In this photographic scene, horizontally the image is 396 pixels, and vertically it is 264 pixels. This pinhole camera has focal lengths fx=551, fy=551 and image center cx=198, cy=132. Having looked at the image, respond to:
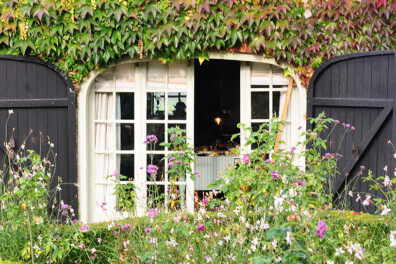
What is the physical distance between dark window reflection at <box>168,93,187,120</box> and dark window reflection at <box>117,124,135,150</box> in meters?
0.48

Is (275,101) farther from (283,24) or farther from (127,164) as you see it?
(127,164)

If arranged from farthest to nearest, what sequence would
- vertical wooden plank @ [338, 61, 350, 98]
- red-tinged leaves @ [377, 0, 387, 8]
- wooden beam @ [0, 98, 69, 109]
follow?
wooden beam @ [0, 98, 69, 109] → red-tinged leaves @ [377, 0, 387, 8] → vertical wooden plank @ [338, 61, 350, 98]

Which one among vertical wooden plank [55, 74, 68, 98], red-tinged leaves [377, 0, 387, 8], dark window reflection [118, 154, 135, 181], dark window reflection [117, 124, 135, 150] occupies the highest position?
red-tinged leaves [377, 0, 387, 8]

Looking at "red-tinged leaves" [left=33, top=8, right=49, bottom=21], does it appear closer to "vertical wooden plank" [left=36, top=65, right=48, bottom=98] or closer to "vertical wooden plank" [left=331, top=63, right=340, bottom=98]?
"vertical wooden plank" [left=36, top=65, right=48, bottom=98]

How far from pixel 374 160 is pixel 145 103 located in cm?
262

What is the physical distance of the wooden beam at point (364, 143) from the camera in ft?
16.9

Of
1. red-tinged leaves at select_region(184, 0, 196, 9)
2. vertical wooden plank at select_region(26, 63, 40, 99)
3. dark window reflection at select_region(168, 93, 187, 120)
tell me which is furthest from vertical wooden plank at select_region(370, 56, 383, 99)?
vertical wooden plank at select_region(26, 63, 40, 99)

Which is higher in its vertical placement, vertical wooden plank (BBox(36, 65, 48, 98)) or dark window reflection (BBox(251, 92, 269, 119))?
vertical wooden plank (BBox(36, 65, 48, 98))

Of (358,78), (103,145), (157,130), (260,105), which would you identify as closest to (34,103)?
(103,145)

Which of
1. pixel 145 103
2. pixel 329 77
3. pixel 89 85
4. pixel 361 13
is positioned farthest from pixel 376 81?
pixel 89 85

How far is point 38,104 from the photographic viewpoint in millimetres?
6113

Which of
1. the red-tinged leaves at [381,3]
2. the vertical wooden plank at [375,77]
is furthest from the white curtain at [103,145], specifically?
the red-tinged leaves at [381,3]

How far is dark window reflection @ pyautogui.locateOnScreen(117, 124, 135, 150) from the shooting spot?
6449 mm

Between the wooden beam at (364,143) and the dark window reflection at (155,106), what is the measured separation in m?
2.13
